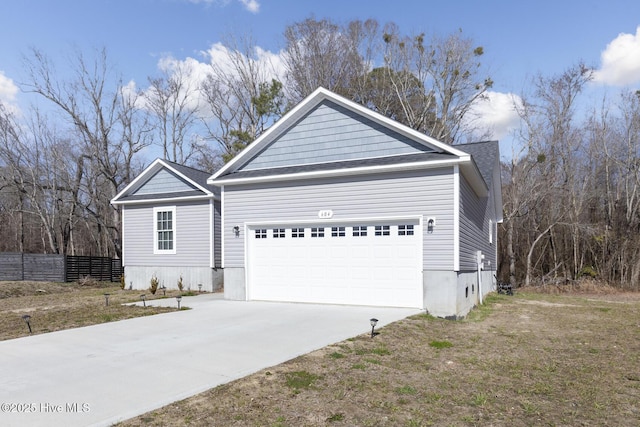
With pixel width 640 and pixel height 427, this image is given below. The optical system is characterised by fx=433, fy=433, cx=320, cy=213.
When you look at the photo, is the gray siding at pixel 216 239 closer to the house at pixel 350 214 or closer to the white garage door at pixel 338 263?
the house at pixel 350 214

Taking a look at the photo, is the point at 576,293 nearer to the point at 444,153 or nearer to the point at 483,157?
the point at 483,157

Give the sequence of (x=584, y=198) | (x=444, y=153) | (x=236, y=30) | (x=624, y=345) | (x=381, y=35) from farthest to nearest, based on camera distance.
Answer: (x=236, y=30)
(x=381, y=35)
(x=584, y=198)
(x=444, y=153)
(x=624, y=345)

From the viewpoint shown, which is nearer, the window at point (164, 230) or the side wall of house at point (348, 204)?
the side wall of house at point (348, 204)

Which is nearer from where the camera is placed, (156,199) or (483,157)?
(483,157)

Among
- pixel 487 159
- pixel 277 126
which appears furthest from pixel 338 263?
pixel 487 159

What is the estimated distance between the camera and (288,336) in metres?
7.65

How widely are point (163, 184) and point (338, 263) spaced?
1012 centimetres

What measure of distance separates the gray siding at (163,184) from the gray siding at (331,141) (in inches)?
227

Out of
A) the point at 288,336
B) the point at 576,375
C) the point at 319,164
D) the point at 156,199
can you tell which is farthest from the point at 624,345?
the point at 156,199

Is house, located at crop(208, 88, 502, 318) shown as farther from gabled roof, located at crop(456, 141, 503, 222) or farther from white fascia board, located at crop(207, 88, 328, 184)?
gabled roof, located at crop(456, 141, 503, 222)

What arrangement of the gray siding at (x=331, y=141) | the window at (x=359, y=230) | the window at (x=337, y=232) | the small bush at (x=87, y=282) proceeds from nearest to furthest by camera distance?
the window at (x=359, y=230)
the gray siding at (x=331, y=141)
the window at (x=337, y=232)
the small bush at (x=87, y=282)

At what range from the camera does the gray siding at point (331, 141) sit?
11.3m

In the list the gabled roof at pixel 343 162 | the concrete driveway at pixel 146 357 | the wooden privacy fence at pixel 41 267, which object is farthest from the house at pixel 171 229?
the concrete driveway at pixel 146 357

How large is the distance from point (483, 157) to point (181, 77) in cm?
2495
